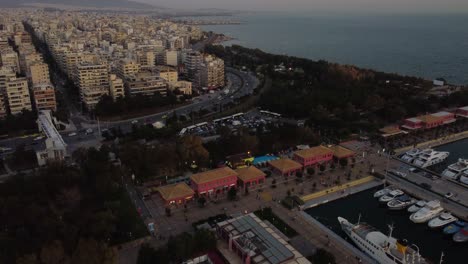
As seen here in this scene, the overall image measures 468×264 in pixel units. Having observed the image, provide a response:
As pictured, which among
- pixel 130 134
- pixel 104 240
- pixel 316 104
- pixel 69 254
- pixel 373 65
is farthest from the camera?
pixel 373 65

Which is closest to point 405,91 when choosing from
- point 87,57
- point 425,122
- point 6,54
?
point 425,122

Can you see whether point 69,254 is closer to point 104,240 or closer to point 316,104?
point 104,240

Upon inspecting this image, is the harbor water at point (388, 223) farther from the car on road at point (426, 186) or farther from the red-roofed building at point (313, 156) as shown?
the red-roofed building at point (313, 156)

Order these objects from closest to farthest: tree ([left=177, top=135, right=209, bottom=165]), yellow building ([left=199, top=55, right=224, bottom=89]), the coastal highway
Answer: tree ([left=177, top=135, right=209, bottom=165]), the coastal highway, yellow building ([left=199, top=55, right=224, bottom=89])

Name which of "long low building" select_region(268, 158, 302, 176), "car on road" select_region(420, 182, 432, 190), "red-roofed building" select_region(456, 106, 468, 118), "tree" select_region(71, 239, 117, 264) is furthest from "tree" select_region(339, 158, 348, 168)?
"red-roofed building" select_region(456, 106, 468, 118)

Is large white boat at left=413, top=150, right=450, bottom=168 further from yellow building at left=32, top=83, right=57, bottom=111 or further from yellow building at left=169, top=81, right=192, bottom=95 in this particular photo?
yellow building at left=32, top=83, right=57, bottom=111

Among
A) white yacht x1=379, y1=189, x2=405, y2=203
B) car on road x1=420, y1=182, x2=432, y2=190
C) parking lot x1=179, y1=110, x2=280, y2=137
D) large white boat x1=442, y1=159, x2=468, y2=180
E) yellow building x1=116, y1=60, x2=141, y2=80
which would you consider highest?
yellow building x1=116, y1=60, x2=141, y2=80
